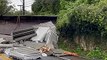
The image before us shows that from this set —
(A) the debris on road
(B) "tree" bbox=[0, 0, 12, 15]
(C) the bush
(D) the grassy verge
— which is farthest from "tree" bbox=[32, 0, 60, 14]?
(C) the bush

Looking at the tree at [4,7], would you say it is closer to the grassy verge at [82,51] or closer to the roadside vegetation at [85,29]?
the roadside vegetation at [85,29]

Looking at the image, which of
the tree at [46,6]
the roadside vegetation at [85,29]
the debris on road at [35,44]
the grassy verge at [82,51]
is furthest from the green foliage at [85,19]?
the tree at [46,6]

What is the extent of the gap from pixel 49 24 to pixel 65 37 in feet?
4.01

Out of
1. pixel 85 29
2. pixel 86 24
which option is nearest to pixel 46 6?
pixel 85 29

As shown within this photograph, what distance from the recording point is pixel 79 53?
44.8 feet

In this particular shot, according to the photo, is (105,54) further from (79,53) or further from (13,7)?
(13,7)

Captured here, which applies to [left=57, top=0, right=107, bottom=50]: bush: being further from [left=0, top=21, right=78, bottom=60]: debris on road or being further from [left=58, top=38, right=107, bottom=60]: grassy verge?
[left=0, top=21, right=78, bottom=60]: debris on road

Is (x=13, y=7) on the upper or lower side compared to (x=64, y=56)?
upper

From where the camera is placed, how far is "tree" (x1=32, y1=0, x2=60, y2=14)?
727 inches

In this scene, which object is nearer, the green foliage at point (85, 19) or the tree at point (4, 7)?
the green foliage at point (85, 19)

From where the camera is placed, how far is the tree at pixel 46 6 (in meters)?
18.5

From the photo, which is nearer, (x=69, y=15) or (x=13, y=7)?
(x=69, y=15)

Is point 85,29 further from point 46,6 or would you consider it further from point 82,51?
point 46,6

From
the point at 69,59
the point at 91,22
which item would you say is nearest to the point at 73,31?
the point at 91,22
